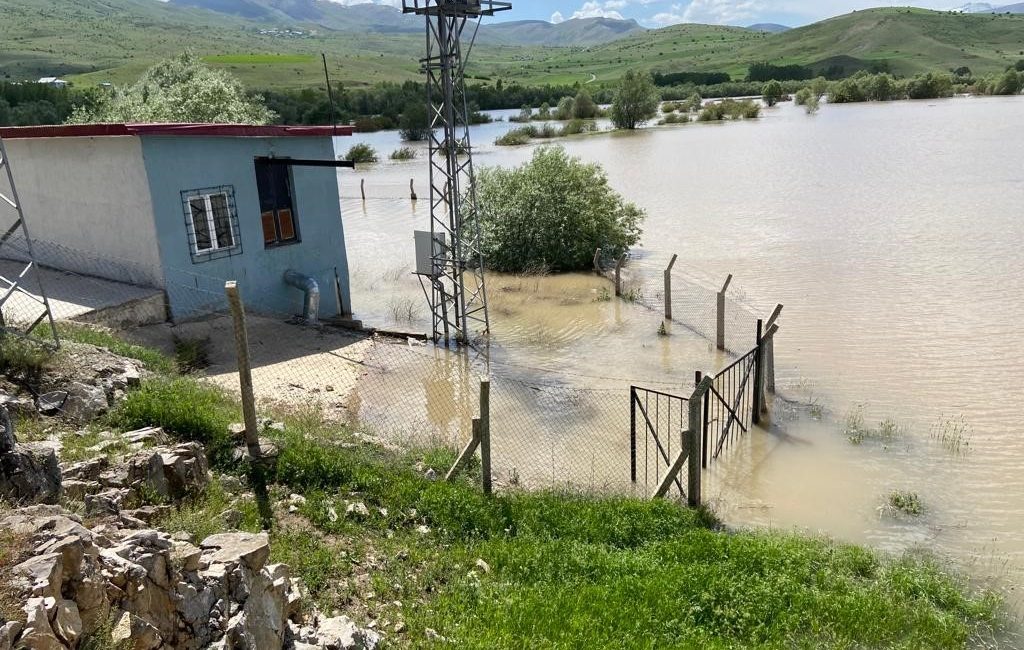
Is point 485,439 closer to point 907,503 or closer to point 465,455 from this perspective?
point 465,455

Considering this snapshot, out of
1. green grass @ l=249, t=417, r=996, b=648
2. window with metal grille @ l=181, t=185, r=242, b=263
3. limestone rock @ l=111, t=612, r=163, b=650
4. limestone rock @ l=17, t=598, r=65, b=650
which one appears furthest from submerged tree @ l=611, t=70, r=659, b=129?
limestone rock @ l=17, t=598, r=65, b=650

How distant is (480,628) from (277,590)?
1840mm

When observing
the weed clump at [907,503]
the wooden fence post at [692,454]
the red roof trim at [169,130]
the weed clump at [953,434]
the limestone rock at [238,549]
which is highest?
the red roof trim at [169,130]

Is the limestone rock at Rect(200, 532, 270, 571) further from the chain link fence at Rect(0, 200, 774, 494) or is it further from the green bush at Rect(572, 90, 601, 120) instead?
the green bush at Rect(572, 90, 601, 120)

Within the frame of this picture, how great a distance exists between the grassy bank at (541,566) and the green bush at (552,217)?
17.1 m

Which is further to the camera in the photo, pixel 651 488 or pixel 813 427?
pixel 813 427

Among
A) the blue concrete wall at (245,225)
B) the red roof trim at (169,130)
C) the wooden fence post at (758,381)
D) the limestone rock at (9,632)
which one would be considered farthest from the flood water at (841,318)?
the limestone rock at (9,632)

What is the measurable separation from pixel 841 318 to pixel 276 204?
49.1 feet

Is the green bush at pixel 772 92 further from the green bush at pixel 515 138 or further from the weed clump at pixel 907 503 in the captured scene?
the weed clump at pixel 907 503

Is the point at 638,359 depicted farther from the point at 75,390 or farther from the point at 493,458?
the point at 75,390

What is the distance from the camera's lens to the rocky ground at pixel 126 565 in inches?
172

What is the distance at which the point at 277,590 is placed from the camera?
18.8 feet

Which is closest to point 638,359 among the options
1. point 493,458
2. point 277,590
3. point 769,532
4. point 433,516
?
point 493,458

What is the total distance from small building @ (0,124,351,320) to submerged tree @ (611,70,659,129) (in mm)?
63324
